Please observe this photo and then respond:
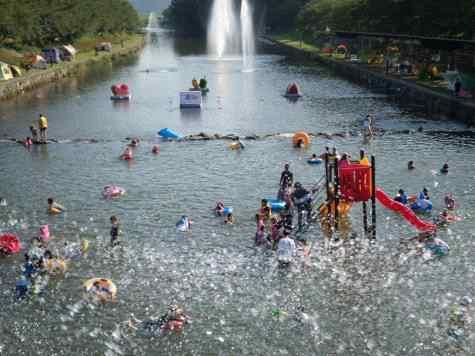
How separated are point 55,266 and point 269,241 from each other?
340 inches

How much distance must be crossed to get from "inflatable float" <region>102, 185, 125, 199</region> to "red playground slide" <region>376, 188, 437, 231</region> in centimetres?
1359

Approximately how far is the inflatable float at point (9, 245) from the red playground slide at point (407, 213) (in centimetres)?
1558

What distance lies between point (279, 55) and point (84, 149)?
91190 mm

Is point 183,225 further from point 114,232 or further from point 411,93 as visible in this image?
point 411,93

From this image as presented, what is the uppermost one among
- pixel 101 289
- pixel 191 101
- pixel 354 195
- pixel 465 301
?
pixel 191 101

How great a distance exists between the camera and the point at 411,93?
66.8 meters

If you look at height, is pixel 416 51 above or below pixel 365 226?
above

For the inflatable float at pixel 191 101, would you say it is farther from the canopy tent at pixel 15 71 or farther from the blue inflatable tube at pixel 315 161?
the canopy tent at pixel 15 71

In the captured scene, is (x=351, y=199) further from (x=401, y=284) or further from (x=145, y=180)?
(x=145, y=180)

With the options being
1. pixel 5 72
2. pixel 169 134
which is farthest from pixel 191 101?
pixel 5 72

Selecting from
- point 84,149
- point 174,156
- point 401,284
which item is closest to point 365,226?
point 401,284

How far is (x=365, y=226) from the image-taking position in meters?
27.9

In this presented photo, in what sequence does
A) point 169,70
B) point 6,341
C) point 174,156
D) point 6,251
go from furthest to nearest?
point 169,70 → point 174,156 → point 6,251 → point 6,341

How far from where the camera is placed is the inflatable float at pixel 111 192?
33.8 metres
